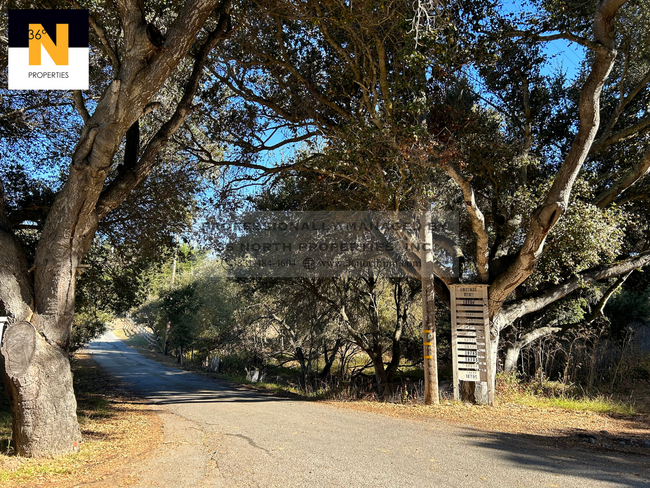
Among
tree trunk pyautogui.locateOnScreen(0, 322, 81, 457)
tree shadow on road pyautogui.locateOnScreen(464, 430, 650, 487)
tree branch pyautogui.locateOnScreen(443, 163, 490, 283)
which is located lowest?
tree shadow on road pyautogui.locateOnScreen(464, 430, 650, 487)

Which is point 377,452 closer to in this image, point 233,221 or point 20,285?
point 20,285

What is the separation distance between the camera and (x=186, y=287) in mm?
30906

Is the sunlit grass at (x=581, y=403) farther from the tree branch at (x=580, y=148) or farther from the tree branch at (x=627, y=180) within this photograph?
the tree branch at (x=627, y=180)

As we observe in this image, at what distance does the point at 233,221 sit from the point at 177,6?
6.68m

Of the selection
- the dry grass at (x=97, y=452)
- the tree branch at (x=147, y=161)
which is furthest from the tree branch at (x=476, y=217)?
the dry grass at (x=97, y=452)

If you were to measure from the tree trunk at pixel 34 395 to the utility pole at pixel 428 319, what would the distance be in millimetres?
7357

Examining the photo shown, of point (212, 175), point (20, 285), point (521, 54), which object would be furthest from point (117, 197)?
point (521, 54)

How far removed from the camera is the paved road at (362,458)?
509cm

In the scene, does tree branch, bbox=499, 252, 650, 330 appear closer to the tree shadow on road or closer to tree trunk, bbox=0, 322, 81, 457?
the tree shadow on road

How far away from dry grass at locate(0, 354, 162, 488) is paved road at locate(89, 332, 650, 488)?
0.39 meters

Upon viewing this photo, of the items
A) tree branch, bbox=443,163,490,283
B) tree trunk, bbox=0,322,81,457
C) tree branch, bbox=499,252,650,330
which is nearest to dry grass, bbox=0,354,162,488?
tree trunk, bbox=0,322,81,457

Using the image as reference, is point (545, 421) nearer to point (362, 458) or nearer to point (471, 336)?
point (471, 336)

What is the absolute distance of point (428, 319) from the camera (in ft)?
36.7

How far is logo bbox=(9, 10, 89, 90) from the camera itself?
308 inches
